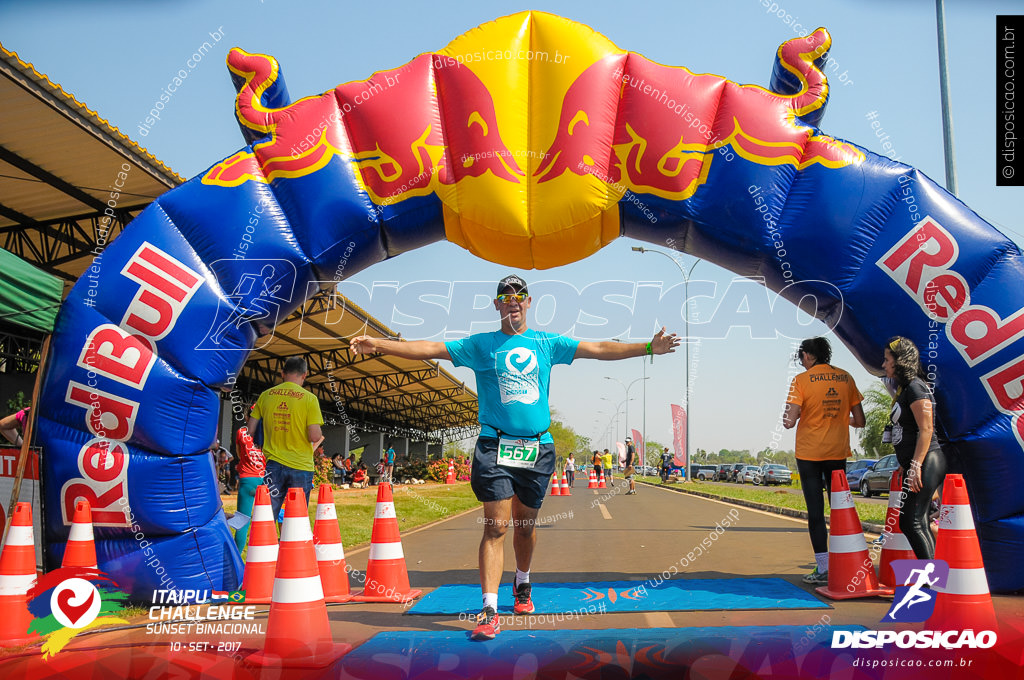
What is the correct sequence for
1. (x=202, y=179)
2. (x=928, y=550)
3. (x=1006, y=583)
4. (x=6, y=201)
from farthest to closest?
(x=6, y=201)
(x=202, y=179)
(x=1006, y=583)
(x=928, y=550)

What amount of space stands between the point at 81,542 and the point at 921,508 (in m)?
5.66

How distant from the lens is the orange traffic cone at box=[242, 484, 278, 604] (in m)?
5.15

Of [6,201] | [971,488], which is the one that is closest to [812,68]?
[971,488]

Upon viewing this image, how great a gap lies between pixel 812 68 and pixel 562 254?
8.33ft

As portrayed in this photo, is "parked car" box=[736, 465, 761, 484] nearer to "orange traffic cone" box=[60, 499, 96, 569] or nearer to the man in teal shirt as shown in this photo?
the man in teal shirt

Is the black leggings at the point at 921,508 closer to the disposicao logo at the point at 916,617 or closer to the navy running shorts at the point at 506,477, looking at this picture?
the disposicao logo at the point at 916,617

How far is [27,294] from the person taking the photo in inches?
203

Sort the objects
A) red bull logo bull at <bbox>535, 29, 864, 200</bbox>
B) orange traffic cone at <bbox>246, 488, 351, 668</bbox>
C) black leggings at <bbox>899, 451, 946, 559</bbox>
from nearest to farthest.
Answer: orange traffic cone at <bbox>246, 488, 351, 668</bbox>
black leggings at <bbox>899, 451, 946, 559</bbox>
red bull logo bull at <bbox>535, 29, 864, 200</bbox>

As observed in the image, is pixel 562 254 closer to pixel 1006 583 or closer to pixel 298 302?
pixel 298 302

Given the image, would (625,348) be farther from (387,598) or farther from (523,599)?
(387,598)

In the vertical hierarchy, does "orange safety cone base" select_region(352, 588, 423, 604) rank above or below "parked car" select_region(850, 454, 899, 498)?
below

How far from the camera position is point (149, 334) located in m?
5.47

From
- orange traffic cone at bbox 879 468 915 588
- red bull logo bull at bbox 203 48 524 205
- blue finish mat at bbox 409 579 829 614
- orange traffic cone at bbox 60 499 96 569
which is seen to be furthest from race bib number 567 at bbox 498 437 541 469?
orange traffic cone at bbox 60 499 96 569

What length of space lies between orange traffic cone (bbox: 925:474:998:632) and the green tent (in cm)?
598
